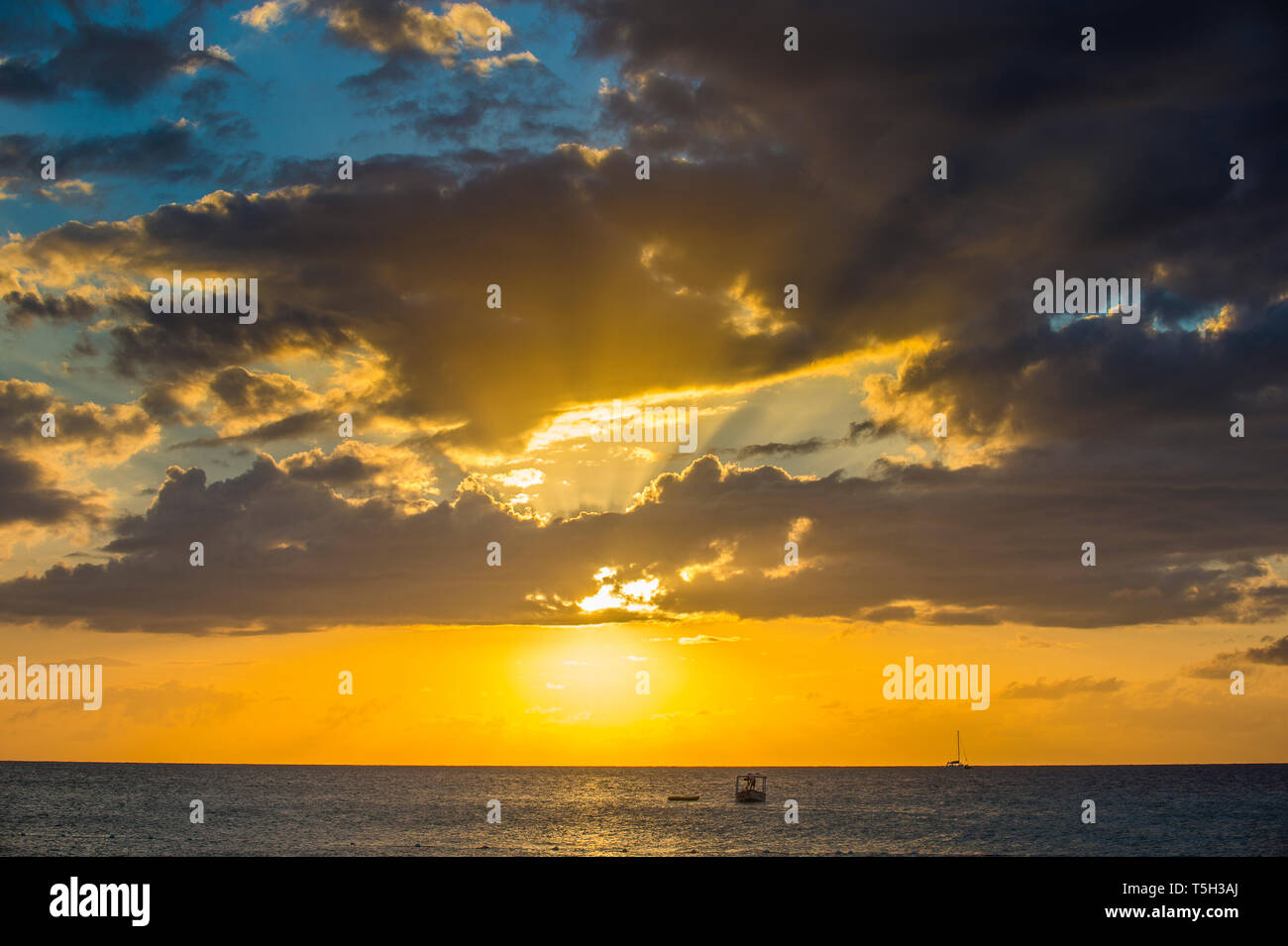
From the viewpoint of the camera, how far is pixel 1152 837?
81125 mm

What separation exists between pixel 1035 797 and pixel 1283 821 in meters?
44.2
